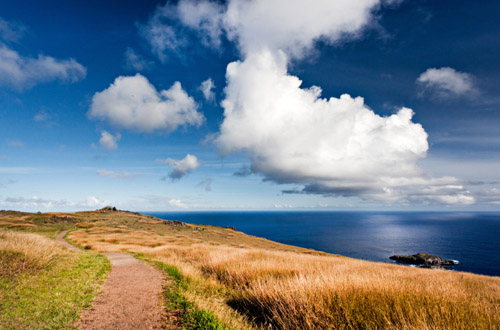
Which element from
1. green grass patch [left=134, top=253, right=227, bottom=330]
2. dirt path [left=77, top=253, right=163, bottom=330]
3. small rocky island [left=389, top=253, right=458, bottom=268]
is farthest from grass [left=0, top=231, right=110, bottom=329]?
small rocky island [left=389, top=253, right=458, bottom=268]

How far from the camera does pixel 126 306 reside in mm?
6891

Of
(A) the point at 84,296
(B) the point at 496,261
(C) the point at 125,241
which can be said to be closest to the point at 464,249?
(B) the point at 496,261

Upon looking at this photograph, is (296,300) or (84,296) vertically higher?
(296,300)

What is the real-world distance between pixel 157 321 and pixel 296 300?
3.67 meters

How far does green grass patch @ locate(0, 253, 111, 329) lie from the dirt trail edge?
37 cm

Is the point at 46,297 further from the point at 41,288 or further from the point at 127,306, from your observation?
the point at 127,306

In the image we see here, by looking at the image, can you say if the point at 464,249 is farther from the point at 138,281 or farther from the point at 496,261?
the point at 138,281

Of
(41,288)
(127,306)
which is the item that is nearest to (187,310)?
(127,306)

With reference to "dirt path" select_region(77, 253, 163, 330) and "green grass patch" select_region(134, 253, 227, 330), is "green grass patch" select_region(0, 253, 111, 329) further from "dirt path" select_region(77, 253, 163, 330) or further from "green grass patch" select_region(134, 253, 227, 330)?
"green grass patch" select_region(134, 253, 227, 330)

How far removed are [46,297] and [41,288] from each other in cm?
98

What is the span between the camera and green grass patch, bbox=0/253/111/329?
5.45 metres

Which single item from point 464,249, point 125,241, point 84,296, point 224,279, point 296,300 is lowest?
point 464,249

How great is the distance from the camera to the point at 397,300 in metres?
5.24

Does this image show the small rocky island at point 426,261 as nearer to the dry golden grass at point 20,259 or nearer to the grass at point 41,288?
the grass at point 41,288
